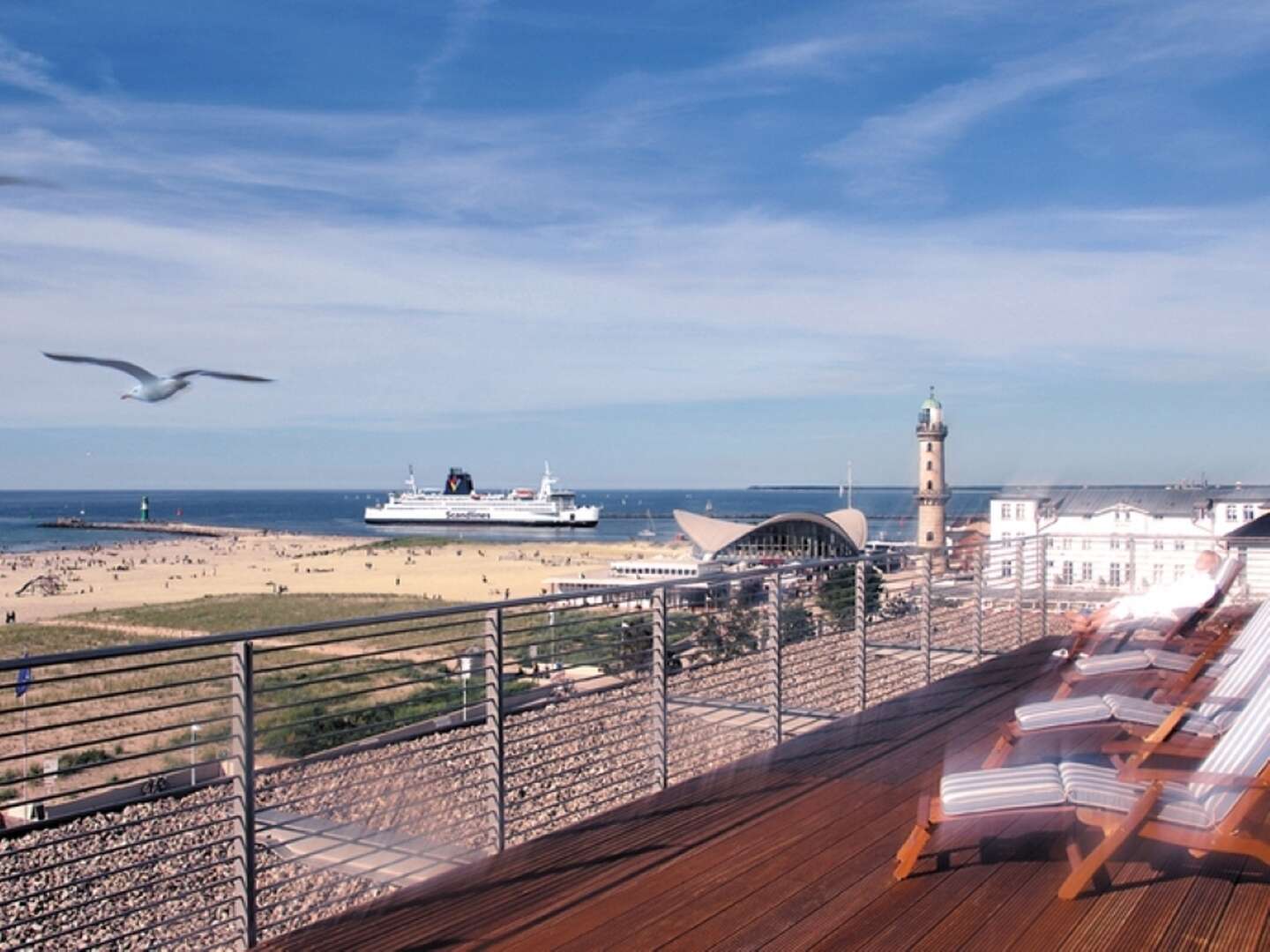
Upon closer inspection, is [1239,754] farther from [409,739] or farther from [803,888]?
[409,739]

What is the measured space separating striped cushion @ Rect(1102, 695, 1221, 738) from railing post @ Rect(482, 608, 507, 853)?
6.75 feet

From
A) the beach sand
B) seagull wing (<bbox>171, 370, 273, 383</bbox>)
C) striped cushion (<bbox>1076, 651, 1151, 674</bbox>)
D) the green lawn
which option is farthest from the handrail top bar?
the beach sand

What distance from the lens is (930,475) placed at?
192 ft

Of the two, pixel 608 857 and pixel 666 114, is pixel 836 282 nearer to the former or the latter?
pixel 666 114

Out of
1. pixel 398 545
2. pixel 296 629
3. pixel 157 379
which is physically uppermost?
pixel 157 379

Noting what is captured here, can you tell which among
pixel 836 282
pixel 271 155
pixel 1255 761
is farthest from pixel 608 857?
pixel 271 155

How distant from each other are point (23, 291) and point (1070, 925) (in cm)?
4814

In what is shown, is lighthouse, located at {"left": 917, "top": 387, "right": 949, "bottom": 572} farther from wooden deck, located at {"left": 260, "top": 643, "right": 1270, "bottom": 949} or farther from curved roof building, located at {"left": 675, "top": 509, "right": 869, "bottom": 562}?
wooden deck, located at {"left": 260, "top": 643, "right": 1270, "bottom": 949}

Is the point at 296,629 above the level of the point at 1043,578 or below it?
above

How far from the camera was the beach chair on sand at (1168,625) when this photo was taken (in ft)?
19.8

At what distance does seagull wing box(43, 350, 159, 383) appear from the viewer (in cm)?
812

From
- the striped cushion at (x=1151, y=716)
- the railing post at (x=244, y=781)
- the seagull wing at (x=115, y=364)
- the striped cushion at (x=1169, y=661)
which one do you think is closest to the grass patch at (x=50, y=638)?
the seagull wing at (x=115, y=364)

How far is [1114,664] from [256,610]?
89.3 ft

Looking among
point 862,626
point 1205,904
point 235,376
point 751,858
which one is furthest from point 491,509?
point 1205,904
